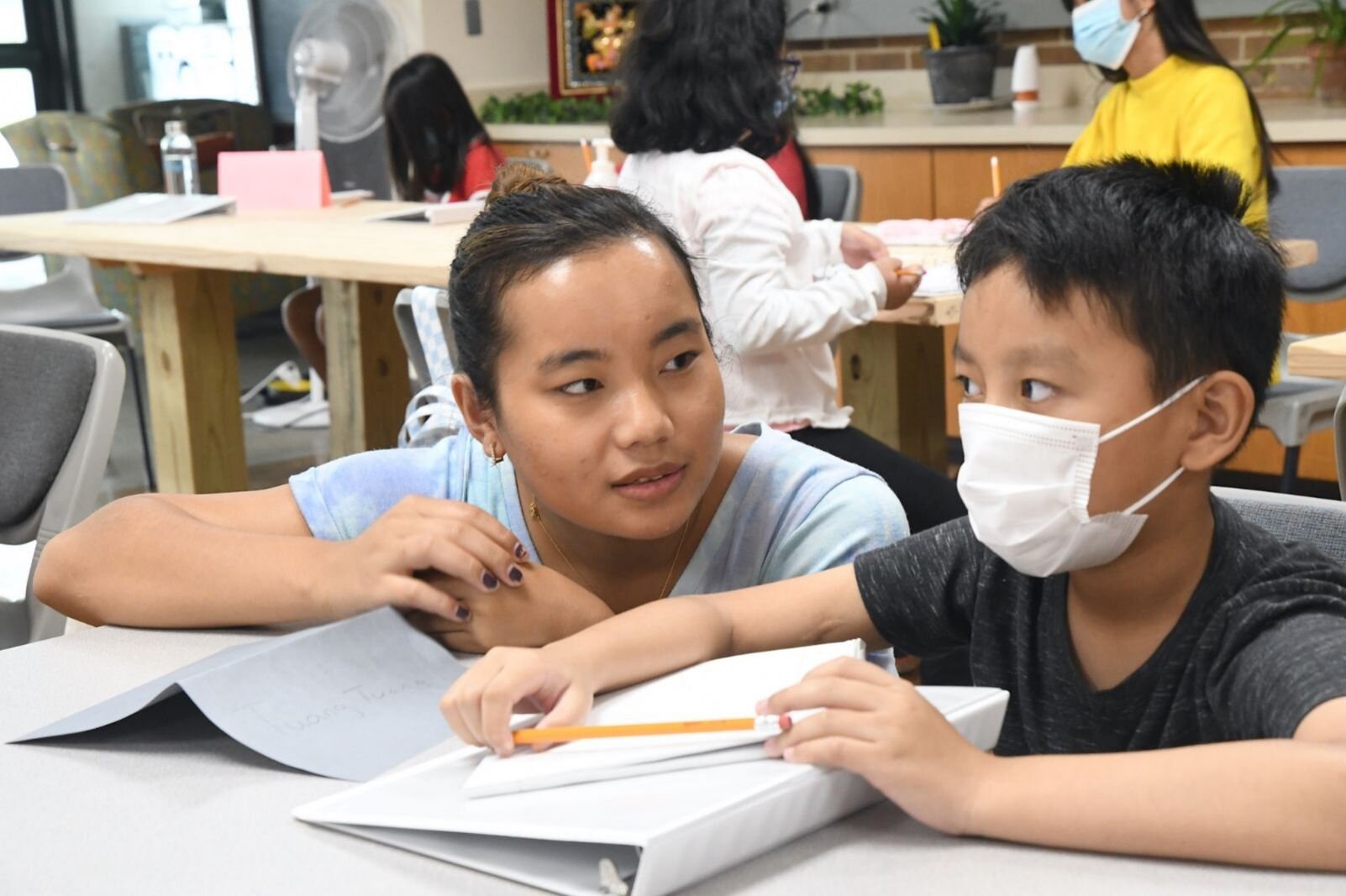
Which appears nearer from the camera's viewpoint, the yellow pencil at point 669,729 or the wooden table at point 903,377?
the yellow pencil at point 669,729

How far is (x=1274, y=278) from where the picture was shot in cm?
95

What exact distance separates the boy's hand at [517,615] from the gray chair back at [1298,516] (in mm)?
436

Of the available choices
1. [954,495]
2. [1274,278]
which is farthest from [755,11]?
[1274,278]

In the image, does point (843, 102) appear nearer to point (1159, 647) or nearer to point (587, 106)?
point (587, 106)

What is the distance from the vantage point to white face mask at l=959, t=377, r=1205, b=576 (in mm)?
923

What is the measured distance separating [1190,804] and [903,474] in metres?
1.50

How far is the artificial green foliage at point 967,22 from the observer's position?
15.1ft

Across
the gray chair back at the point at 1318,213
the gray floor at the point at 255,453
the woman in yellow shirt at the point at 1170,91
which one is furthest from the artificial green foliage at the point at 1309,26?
the gray floor at the point at 255,453

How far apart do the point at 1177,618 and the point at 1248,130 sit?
7.11ft

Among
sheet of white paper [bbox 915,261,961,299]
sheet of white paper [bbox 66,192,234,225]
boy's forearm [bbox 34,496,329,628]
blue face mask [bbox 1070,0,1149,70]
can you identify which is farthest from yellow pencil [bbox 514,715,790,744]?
sheet of white paper [bbox 66,192,234,225]

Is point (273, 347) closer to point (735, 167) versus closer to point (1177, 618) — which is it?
point (735, 167)

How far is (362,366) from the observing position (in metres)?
3.44

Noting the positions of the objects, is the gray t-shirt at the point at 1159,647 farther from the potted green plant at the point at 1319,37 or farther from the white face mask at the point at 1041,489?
the potted green plant at the point at 1319,37

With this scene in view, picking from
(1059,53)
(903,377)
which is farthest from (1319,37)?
(903,377)
